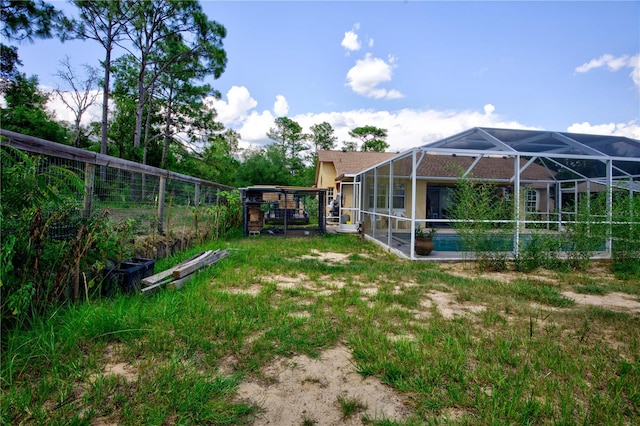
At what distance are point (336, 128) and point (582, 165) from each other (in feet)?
128

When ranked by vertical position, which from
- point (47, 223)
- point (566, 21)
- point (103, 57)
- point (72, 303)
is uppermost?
point (103, 57)

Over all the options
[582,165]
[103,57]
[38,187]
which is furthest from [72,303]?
[103,57]

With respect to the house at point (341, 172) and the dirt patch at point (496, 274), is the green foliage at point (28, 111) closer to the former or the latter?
the house at point (341, 172)

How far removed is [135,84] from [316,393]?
28.8 m

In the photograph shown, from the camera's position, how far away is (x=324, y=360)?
7.98ft

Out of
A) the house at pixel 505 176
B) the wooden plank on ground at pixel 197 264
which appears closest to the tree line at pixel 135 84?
the house at pixel 505 176

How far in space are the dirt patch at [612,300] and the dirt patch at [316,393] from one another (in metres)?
3.68

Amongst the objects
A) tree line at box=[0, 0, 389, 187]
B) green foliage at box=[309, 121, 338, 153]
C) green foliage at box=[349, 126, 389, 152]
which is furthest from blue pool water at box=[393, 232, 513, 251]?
green foliage at box=[349, 126, 389, 152]

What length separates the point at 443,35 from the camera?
27.4 feet

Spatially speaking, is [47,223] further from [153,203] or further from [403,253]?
[403,253]

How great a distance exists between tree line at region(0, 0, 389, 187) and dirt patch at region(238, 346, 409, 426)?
18636 mm

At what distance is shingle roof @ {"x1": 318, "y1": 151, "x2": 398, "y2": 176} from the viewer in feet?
60.7

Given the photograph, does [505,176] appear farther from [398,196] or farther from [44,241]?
[44,241]

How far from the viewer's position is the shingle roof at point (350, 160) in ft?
60.7
